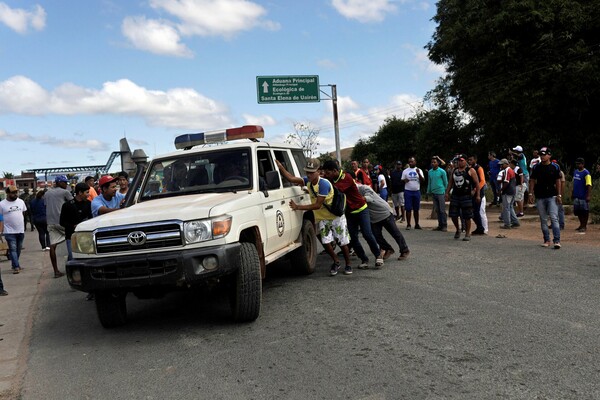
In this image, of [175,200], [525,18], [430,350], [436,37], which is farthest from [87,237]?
[436,37]

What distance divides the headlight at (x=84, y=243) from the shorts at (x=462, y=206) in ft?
24.7

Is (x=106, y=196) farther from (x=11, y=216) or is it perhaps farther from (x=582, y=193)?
(x=582, y=193)

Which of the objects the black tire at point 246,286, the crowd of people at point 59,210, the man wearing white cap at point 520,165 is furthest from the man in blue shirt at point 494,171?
the black tire at point 246,286

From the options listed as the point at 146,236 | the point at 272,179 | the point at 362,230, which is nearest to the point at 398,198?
the point at 362,230

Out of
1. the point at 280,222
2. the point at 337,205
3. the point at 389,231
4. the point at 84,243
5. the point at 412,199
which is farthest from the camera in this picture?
the point at 412,199

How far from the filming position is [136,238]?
488cm

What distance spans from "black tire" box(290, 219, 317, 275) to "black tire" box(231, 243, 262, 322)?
2.34 meters

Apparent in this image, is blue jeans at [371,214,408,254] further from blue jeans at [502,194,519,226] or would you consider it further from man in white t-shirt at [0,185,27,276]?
man in white t-shirt at [0,185,27,276]

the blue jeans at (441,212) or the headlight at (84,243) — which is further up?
the headlight at (84,243)

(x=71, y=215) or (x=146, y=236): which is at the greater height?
(x=71, y=215)

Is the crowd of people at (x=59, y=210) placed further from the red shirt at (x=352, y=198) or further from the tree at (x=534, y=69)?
the tree at (x=534, y=69)

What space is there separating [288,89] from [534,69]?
11.6 m

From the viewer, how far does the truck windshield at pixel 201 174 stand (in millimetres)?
6188

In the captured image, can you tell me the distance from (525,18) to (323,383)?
79.7 feet
